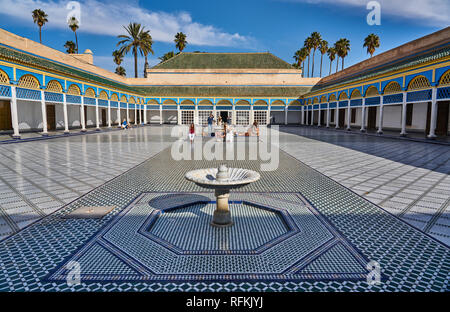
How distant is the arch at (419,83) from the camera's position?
1435 centimetres

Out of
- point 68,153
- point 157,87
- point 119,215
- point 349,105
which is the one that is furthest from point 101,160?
point 157,87

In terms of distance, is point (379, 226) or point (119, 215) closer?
point (379, 226)

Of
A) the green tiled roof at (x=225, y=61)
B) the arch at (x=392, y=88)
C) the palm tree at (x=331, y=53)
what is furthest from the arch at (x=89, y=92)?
the palm tree at (x=331, y=53)

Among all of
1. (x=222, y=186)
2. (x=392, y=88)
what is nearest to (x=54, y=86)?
(x=222, y=186)

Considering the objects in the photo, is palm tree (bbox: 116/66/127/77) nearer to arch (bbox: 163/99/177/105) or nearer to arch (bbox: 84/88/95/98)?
arch (bbox: 163/99/177/105)

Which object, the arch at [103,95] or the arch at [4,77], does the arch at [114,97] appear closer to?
the arch at [103,95]

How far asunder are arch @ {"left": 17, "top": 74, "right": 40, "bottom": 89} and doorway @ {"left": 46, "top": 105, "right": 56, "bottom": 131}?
6494 mm

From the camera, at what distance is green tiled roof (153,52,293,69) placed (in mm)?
39688

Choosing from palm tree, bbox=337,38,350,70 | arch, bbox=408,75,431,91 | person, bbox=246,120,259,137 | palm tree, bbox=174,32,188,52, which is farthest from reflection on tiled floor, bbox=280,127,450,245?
palm tree, bbox=174,32,188,52

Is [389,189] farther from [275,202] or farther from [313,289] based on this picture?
[313,289]

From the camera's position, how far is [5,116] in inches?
713

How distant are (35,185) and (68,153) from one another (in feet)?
15.8

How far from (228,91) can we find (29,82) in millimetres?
23300
